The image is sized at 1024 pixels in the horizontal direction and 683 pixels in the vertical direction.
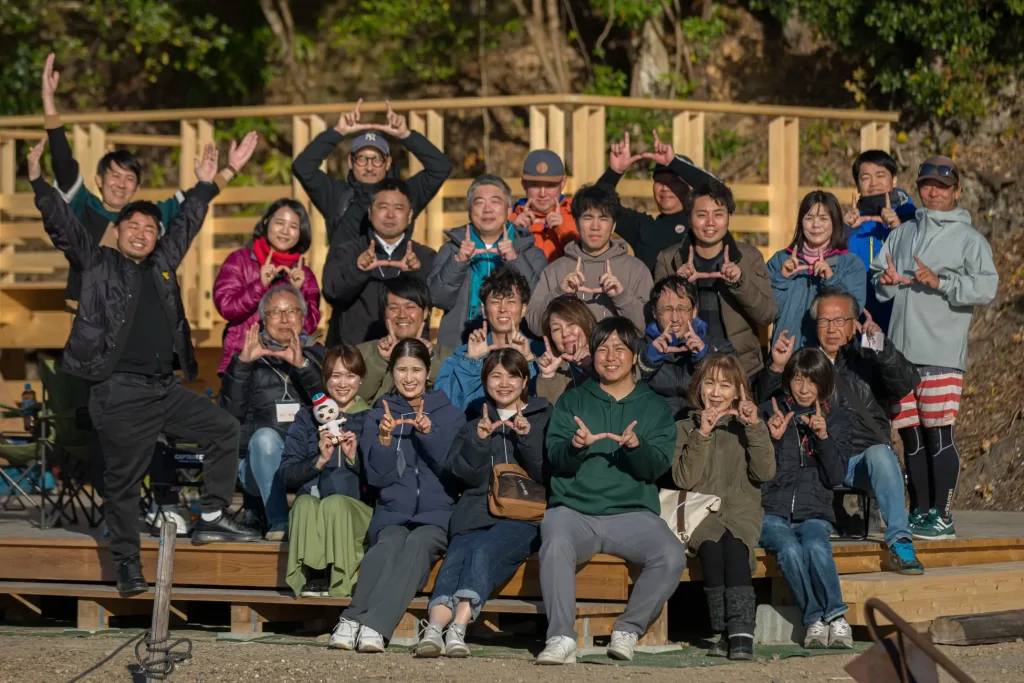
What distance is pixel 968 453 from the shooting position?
470 inches

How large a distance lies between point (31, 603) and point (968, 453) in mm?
6911

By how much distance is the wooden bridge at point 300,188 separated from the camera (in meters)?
11.3

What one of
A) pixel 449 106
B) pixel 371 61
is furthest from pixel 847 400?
pixel 371 61

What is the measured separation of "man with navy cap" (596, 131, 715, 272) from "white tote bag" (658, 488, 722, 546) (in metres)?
1.97

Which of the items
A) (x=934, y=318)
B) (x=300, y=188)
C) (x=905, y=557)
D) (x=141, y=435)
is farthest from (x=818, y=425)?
(x=300, y=188)

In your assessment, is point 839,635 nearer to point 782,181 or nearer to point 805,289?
point 805,289

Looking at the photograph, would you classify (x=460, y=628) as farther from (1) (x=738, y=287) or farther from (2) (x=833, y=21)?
(2) (x=833, y=21)

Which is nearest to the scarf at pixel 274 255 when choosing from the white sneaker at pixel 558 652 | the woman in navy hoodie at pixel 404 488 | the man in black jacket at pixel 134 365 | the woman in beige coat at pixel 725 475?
the man in black jacket at pixel 134 365

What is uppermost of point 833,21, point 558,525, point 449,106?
point 833,21

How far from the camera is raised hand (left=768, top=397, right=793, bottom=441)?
765cm

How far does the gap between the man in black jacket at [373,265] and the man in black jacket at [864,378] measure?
2.21m

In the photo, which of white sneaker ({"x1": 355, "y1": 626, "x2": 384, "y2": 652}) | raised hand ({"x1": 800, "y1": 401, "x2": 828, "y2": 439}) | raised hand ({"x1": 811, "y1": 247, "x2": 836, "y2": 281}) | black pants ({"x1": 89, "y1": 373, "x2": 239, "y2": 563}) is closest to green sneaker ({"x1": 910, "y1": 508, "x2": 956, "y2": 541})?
raised hand ({"x1": 800, "y1": 401, "x2": 828, "y2": 439})

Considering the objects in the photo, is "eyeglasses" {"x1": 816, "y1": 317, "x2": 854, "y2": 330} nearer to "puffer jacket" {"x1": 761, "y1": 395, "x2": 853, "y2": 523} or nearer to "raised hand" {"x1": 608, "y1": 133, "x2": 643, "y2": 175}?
"puffer jacket" {"x1": 761, "y1": 395, "x2": 853, "y2": 523}

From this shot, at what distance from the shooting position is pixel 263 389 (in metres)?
8.34
